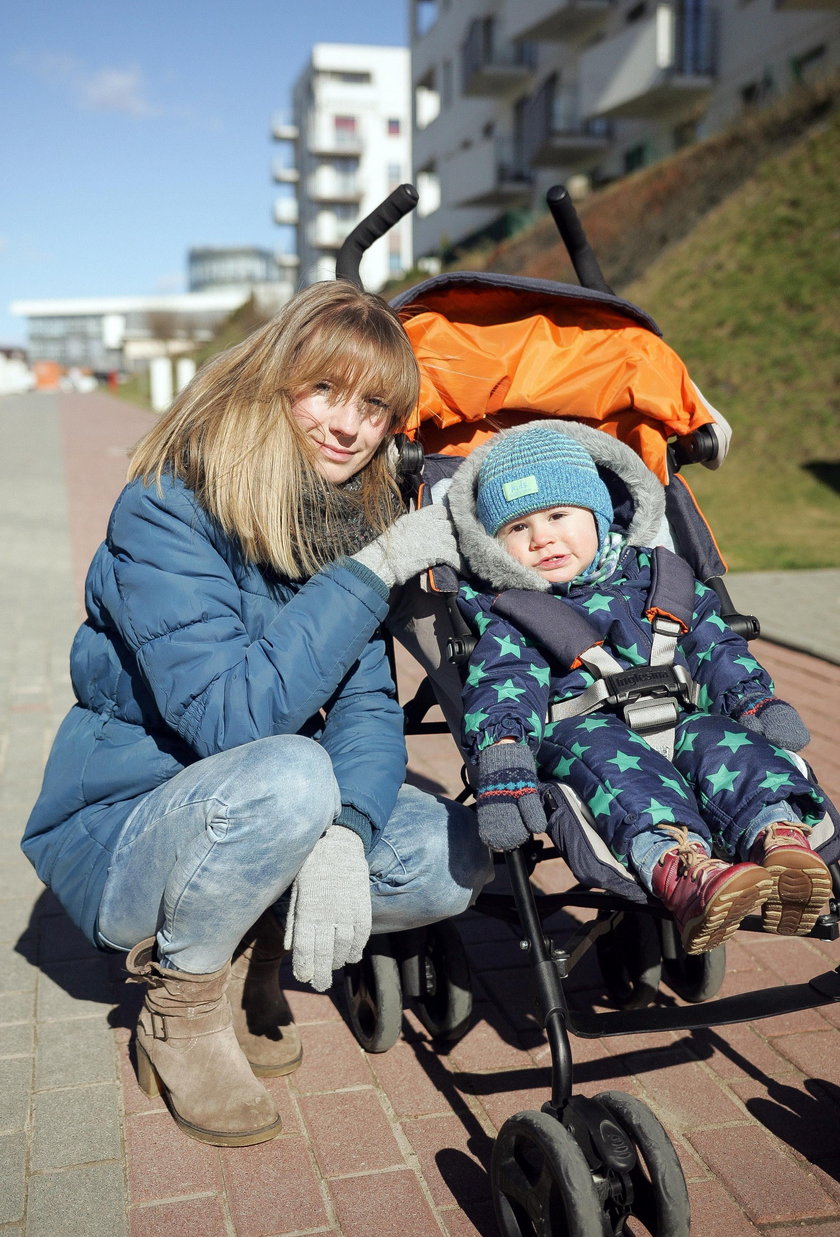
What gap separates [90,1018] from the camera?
2.83 metres

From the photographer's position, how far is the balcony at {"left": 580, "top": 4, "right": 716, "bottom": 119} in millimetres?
24281

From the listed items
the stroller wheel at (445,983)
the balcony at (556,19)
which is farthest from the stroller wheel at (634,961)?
the balcony at (556,19)

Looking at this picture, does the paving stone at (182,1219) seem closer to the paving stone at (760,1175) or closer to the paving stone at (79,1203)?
the paving stone at (79,1203)

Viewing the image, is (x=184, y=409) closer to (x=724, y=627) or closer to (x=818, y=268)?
(x=724, y=627)

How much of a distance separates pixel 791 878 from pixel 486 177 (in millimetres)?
37344

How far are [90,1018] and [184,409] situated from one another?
1602 mm

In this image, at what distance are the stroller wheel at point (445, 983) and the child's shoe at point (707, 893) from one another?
780 mm

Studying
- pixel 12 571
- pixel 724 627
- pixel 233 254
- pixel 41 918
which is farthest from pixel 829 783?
pixel 233 254

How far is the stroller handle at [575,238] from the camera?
3119 mm

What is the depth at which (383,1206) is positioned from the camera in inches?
84.5

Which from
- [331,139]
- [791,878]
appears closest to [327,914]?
[791,878]

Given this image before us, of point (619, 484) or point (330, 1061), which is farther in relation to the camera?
point (619, 484)

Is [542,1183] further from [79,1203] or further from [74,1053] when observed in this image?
[74,1053]

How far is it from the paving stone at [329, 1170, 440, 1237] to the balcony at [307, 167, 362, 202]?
6914 cm
